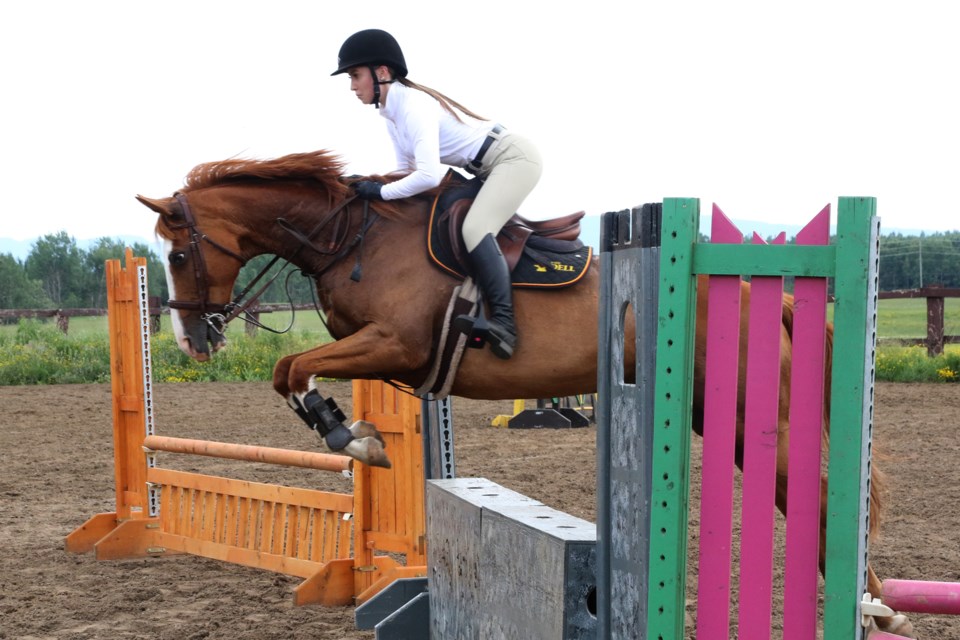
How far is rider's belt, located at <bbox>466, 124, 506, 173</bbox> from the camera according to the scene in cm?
398

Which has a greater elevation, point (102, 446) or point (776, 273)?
point (776, 273)

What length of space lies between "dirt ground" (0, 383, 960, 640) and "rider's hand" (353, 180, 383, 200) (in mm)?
1627

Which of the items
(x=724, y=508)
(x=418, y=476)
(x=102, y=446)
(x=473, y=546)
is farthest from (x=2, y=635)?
(x=102, y=446)

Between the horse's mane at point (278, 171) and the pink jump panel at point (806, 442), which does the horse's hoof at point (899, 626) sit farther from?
the horse's mane at point (278, 171)

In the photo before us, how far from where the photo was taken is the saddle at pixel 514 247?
3859mm

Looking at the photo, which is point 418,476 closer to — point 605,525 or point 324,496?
point 324,496

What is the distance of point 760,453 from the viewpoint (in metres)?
1.99

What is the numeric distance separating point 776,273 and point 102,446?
312 inches

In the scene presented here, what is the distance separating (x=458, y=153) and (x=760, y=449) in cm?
225

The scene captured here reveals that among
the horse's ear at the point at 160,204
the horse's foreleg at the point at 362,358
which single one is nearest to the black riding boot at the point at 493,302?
the horse's foreleg at the point at 362,358

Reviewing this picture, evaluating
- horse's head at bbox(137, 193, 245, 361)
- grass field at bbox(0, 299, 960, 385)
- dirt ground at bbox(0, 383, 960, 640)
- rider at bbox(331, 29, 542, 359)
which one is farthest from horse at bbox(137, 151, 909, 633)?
grass field at bbox(0, 299, 960, 385)

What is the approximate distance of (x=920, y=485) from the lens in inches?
261

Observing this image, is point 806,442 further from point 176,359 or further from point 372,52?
point 176,359

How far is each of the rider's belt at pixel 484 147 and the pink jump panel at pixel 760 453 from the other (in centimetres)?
207
